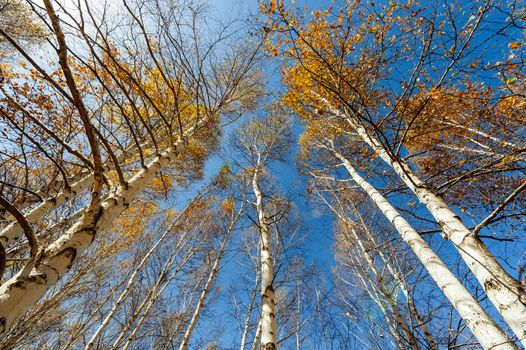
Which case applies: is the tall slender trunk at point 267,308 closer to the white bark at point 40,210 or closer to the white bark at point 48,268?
the white bark at point 48,268

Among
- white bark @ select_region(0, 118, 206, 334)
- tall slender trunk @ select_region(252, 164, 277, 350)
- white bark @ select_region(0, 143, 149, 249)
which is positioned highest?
white bark @ select_region(0, 143, 149, 249)

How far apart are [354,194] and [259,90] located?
4.36 metres

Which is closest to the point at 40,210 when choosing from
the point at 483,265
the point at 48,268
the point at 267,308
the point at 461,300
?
the point at 48,268

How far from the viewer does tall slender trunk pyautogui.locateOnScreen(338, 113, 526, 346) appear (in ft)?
4.40

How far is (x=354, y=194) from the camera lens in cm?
764

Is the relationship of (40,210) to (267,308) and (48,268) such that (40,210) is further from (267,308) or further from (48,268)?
(267,308)

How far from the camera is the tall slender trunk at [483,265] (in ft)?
4.40

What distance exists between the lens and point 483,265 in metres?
1.04

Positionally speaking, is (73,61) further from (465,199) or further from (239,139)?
(465,199)

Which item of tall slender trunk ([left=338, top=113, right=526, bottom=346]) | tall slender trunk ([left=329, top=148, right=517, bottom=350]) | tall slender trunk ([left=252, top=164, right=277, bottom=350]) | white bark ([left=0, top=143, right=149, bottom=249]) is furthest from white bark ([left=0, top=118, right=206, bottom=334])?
tall slender trunk ([left=329, top=148, right=517, bottom=350])

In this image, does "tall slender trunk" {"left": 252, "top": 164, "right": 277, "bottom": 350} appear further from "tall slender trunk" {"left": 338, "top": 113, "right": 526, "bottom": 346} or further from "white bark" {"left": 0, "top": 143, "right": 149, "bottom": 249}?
"white bark" {"left": 0, "top": 143, "right": 149, "bottom": 249}

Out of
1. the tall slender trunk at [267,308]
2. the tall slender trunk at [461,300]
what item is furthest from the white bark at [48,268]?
the tall slender trunk at [461,300]

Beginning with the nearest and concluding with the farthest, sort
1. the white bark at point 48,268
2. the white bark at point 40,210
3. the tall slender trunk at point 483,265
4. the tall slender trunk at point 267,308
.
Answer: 1. the white bark at point 48,268
2. the tall slender trunk at point 483,265
3. the tall slender trunk at point 267,308
4. the white bark at point 40,210

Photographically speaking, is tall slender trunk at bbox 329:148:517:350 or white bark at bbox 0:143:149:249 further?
white bark at bbox 0:143:149:249
